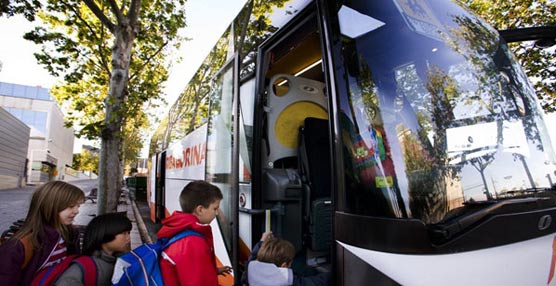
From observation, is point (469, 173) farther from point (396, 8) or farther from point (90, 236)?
point (90, 236)

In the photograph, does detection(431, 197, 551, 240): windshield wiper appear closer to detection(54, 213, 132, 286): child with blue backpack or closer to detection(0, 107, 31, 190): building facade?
detection(54, 213, 132, 286): child with blue backpack

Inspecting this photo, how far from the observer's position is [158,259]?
1.92 m

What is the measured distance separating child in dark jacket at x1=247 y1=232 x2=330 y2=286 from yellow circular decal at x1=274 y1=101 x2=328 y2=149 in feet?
4.28

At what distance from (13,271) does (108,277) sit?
467mm

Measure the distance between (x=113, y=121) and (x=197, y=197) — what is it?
3.53 m

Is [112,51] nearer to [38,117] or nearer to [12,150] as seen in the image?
A: [12,150]

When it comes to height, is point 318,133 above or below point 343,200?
above

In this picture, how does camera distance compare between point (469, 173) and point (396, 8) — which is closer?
point (469, 173)

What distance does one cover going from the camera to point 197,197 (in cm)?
218

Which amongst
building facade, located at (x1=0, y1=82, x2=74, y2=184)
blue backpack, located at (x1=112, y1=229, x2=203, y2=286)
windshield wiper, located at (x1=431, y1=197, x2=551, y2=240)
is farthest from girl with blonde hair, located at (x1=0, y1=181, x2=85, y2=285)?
building facade, located at (x1=0, y1=82, x2=74, y2=184)

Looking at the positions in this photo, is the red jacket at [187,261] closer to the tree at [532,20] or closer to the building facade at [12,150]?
the tree at [532,20]

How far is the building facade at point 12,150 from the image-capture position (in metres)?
29.9

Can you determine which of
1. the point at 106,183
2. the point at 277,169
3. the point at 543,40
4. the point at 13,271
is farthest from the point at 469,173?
the point at 106,183

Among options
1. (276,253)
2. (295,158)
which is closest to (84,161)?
(295,158)
